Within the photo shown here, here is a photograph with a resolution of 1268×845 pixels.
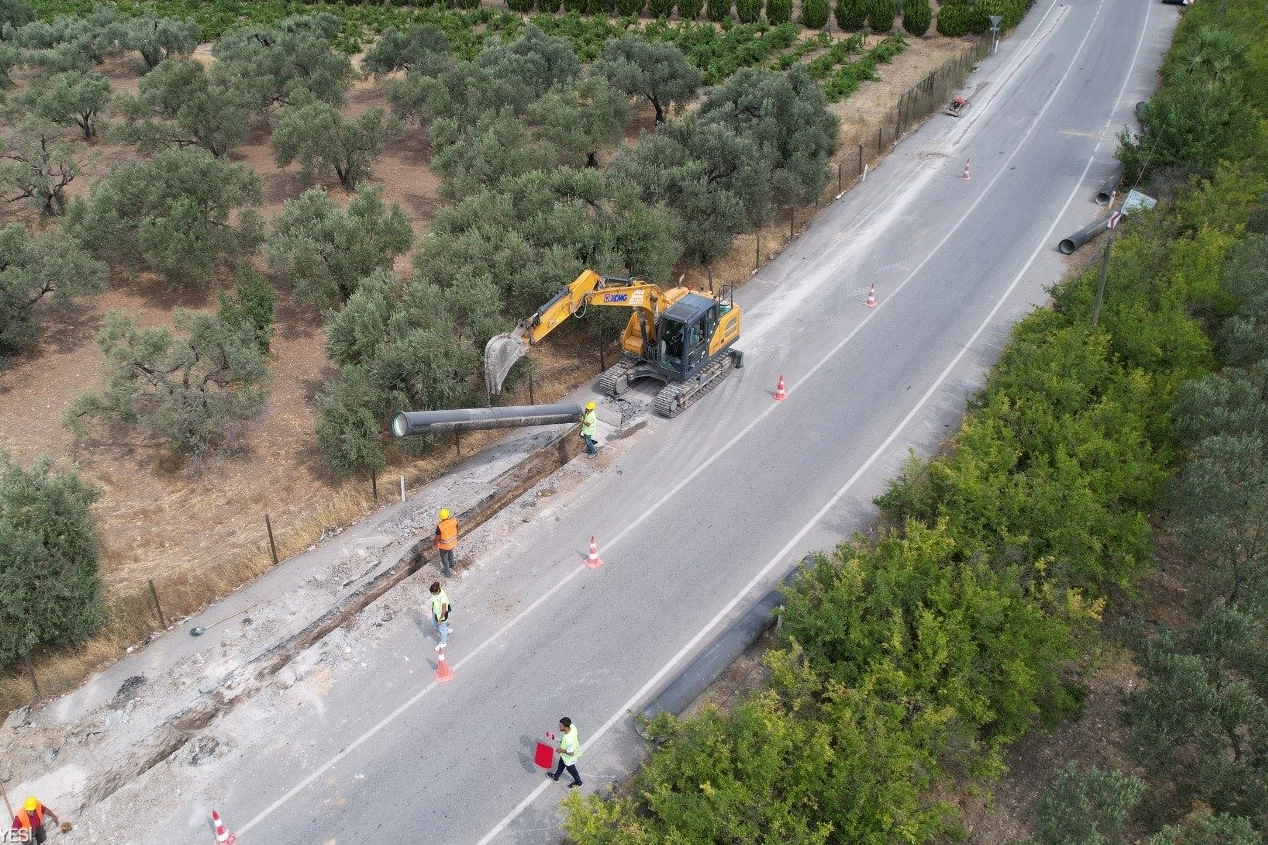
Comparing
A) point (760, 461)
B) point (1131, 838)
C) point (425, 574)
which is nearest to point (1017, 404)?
point (760, 461)

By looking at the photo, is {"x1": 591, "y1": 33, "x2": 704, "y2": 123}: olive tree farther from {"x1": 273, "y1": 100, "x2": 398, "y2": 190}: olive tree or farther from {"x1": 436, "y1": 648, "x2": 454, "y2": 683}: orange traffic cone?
{"x1": 436, "y1": 648, "x2": 454, "y2": 683}: orange traffic cone

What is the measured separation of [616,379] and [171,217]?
1469 cm

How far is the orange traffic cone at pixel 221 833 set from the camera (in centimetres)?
1344

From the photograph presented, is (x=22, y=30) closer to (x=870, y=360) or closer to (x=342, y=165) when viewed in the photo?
(x=342, y=165)

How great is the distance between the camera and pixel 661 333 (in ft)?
77.0

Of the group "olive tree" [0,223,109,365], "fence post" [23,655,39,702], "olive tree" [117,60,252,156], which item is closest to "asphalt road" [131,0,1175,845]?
"fence post" [23,655,39,702]

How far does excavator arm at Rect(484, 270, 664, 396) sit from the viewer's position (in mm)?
20609

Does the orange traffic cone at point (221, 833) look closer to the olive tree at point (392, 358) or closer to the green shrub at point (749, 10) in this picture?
the olive tree at point (392, 358)

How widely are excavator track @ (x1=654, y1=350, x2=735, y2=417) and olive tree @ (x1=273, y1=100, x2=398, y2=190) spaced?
1845cm

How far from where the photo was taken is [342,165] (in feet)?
119

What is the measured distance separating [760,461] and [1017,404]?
5627 millimetres

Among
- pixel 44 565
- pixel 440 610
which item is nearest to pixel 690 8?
pixel 440 610

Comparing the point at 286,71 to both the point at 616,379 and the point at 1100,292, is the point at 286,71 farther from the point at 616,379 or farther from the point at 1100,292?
the point at 1100,292

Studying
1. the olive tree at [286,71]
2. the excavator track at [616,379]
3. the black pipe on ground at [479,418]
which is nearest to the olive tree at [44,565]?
the black pipe on ground at [479,418]
